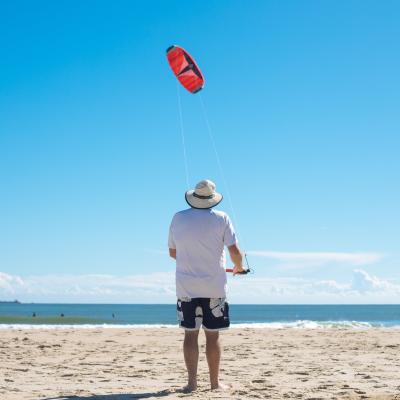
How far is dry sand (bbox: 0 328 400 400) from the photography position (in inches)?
203

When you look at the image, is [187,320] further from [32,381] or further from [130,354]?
→ [130,354]

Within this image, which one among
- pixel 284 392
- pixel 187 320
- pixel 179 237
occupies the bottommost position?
pixel 284 392

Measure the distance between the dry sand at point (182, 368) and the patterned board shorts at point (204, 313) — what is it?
0.54 metres

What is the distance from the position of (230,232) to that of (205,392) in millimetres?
1321

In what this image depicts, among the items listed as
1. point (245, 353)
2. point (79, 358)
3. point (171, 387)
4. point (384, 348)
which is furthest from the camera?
point (384, 348)

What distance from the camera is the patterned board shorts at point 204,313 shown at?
5078 millimetres

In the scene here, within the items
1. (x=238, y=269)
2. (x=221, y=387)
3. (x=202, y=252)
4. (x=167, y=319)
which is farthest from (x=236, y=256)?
(x=167, y=319)

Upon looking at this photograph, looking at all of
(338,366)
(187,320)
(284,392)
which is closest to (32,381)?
(187,320)

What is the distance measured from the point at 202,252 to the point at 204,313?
50 cm

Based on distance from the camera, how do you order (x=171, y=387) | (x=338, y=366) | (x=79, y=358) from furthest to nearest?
1. (x=79, y=358)
2. (x=338, y=366)
3. (x=171, y=387)

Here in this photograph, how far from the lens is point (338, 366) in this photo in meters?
6.96

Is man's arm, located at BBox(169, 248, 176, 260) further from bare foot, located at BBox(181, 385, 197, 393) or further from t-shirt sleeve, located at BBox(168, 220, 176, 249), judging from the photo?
bare foot, located at BBox(181, 385, 197, 393)

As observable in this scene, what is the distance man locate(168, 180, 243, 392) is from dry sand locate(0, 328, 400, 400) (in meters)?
0.34

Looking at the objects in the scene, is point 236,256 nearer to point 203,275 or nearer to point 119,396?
point 203,275
